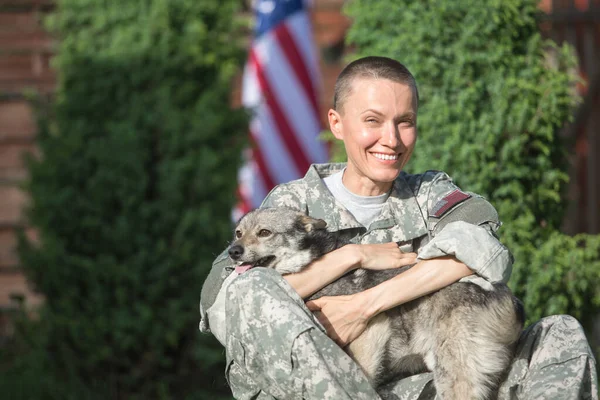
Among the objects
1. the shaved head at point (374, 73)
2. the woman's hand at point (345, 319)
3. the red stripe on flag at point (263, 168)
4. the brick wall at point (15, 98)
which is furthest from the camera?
the brick wall at point (15, 98)

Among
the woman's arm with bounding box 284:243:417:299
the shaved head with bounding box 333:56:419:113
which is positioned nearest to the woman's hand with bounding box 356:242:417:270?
the woman's arm with bounding box 284:243:417:299

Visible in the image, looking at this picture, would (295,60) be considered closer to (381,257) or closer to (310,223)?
(310,223)

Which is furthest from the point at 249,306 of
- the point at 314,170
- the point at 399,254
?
the point at 314,170

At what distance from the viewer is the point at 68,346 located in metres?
6.95

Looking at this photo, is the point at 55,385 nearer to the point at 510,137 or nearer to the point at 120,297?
the point at 120,297

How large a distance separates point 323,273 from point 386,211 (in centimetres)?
57

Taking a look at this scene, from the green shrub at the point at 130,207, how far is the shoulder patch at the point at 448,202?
3277 millimetres

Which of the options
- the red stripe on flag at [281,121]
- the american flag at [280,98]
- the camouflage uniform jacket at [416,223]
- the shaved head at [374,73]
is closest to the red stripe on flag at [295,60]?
the american flag at [280,98]

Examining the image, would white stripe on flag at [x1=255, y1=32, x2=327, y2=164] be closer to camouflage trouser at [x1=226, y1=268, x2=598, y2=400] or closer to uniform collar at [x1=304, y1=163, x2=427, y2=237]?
uniform collar at [x1=304, y1=163, x2=427, y2=237]

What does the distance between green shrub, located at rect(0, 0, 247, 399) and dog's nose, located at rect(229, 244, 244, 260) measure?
313 cm

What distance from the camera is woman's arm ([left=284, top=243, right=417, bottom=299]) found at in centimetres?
375

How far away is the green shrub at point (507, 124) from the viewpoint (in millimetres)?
5121

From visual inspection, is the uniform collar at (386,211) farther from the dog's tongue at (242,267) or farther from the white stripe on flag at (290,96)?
the white stripe on flag at (290,96)

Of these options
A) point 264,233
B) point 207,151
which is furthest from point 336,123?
point 207,151
